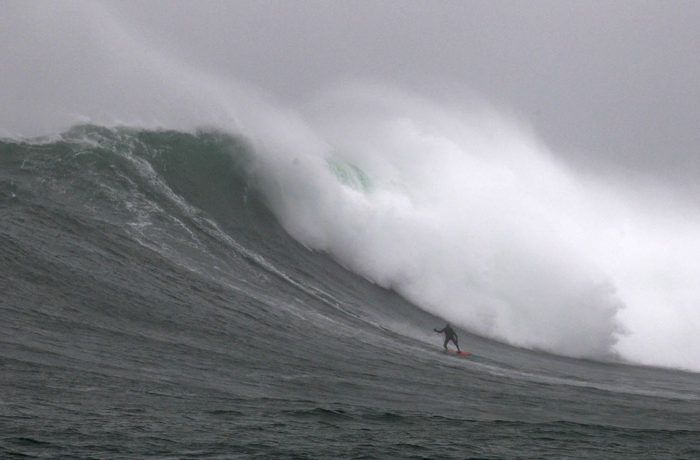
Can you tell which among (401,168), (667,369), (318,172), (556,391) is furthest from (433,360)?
(401,168)

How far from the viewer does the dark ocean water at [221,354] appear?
8.75 meters

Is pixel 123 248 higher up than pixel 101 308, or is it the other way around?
pixel 123 248

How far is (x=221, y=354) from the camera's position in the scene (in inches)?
487

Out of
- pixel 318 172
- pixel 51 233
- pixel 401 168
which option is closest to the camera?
pixel 51 233

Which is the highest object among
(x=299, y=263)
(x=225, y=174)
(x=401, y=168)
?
(x=401, y=168)

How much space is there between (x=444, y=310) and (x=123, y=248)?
32.9ft

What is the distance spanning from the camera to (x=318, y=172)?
2759 centimetres

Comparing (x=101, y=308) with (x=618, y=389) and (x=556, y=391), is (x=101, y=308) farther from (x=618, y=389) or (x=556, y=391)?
(x=618, y=389)

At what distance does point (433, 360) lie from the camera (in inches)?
609

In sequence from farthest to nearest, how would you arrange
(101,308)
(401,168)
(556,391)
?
(401,168) < (556,391) < (101,308)

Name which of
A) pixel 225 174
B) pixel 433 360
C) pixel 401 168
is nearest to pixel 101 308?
pixel 433 360

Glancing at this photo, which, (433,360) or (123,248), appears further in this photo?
(123,248)

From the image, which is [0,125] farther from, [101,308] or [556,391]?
[556,391]

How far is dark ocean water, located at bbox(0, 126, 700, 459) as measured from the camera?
8750 millimetres
